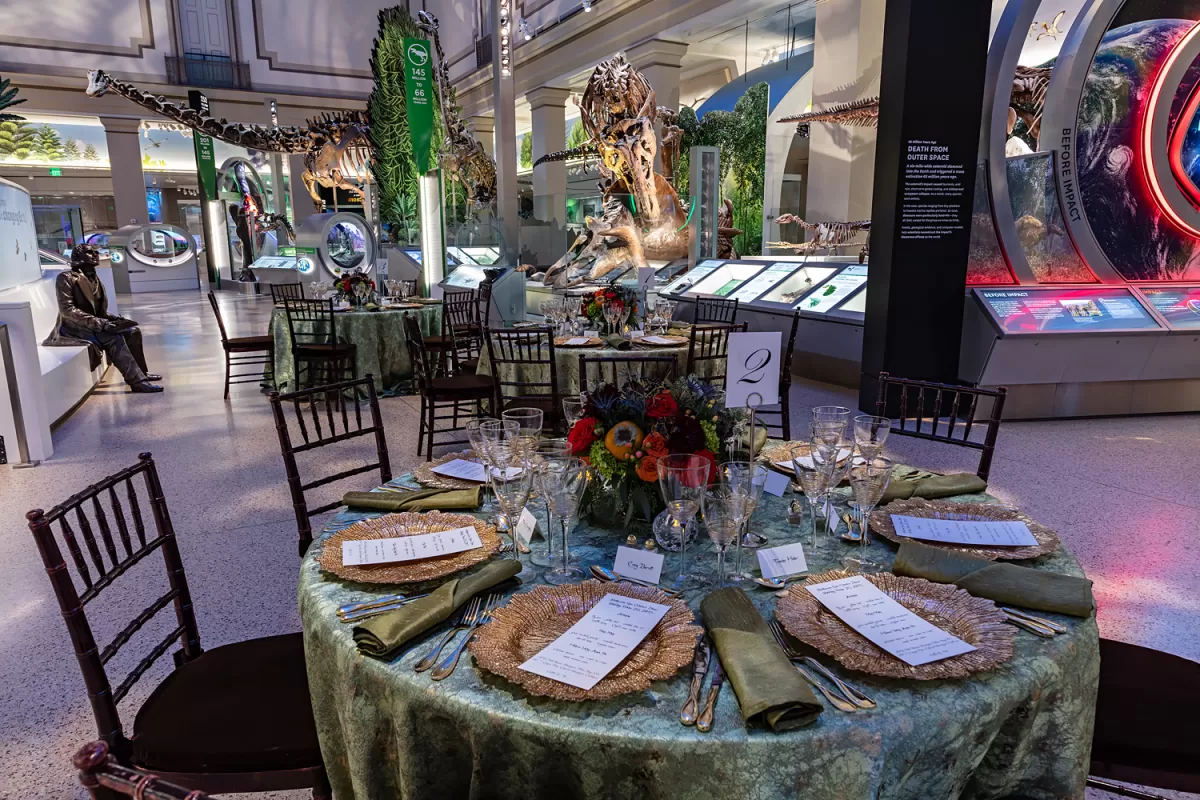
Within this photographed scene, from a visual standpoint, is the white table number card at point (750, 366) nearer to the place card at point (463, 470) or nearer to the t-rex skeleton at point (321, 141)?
the place card at point (463, 470)

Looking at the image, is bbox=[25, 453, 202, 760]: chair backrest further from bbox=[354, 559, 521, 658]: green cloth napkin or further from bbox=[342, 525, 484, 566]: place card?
bbox=[354, 559, 521, 658]: green cloth napkin

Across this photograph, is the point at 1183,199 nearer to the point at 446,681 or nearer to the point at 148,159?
the point at 446,681

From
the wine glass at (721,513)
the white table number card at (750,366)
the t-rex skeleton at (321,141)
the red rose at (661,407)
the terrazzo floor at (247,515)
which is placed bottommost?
the terrazzo floor at (247,515)

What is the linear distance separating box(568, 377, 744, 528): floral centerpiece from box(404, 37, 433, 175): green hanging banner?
665cm

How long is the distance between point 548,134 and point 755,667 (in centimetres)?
1572

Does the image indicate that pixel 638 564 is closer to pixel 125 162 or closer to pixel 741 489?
pixel 741 489

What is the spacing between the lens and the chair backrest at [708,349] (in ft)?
14.4

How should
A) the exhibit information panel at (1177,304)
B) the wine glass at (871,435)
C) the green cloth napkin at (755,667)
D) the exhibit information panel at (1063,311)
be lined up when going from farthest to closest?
1. the exhibit information panel at (1177,304)
2. the exhibit information panel at (1063,311)
3. the wine glass at (871,435)
4. the green cloth napkin at (755,667)

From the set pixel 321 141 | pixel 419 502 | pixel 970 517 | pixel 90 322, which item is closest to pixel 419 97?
pixel 90 322

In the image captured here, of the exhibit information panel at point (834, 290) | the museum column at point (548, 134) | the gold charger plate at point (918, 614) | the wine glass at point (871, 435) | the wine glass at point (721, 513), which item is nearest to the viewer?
the gold charger plate at point (918, 614)

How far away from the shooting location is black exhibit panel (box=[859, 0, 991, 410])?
4.88m

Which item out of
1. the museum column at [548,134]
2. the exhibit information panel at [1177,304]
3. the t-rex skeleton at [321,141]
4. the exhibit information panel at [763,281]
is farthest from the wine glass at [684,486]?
the museum column at [548,134]

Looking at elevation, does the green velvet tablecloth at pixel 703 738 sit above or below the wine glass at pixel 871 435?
below

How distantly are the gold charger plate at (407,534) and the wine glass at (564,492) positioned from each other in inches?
6.1
